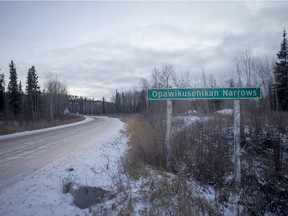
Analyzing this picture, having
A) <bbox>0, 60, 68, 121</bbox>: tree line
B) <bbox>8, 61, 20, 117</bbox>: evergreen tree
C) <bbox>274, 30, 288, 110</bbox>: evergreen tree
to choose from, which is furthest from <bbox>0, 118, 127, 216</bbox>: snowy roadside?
<bbox>8, 61, 20, 117</bbox>: evergreen tree

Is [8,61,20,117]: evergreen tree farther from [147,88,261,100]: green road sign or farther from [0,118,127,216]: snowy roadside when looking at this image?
[147,88,261,100]: green road sign

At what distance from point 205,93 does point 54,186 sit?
16.3 ft

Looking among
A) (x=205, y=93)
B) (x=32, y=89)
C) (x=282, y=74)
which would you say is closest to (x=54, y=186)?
(x=205, y=93)

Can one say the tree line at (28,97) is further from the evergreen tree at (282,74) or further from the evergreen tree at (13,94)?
the evergreen tree at (282,74)

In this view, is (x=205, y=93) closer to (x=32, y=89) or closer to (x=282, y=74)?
(x=282, y=74)

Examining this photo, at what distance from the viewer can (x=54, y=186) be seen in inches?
223

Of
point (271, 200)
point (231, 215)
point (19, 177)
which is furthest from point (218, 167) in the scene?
point (19, 177)

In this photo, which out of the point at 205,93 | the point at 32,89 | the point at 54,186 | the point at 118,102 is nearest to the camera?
the point at 54,186

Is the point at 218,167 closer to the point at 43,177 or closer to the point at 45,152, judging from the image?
the point at 43,177

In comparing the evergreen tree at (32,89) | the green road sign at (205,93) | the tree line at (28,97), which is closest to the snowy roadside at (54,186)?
the green road sign at (205,93)

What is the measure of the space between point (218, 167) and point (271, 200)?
5.39 ft

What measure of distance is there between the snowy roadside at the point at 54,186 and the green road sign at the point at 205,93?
9.32 ft

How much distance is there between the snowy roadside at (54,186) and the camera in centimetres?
445

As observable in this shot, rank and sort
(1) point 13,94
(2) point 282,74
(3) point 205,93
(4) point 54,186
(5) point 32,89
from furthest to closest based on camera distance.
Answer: (5) point 32,89
(1) point 13,94
(2) point 282,74
(3) point 205,93
(4) point 54,186
